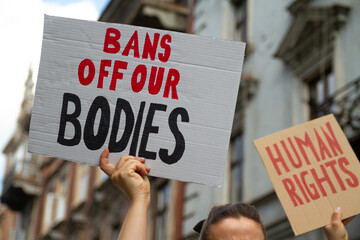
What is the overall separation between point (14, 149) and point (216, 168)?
39748 mm


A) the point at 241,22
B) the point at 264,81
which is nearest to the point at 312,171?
the point at 264,81

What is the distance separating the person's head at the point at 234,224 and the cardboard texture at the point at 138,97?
0.54 metres

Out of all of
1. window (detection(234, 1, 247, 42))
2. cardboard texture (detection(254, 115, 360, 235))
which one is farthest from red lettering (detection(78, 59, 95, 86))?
window (detection(234, 1, 247, 42))

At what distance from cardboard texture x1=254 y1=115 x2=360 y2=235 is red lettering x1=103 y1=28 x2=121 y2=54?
2.50 ft

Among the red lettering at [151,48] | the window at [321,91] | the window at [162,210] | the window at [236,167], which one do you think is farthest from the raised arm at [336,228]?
the window at [162,210]

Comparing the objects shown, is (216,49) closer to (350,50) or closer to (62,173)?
(350,50)

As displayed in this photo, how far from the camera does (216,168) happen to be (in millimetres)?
3508

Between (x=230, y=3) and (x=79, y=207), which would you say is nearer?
(x=230, y=3)

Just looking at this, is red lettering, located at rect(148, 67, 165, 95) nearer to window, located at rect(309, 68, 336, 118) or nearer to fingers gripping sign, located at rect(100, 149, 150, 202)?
fingers gripping sign, located at rect(100, 149, 150, 202)

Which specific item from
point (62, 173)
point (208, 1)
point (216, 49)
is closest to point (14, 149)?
point (62, 173)

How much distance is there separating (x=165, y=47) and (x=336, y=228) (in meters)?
1.07

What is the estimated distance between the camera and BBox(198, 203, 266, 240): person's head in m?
2.85

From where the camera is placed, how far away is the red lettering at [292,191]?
148 inches

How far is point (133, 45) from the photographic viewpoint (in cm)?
371
